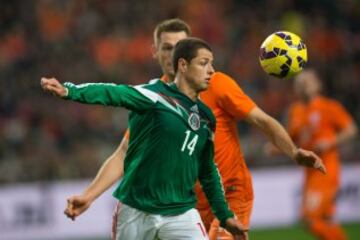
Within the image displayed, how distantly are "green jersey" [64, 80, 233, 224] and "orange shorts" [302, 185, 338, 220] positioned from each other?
14.7 ft

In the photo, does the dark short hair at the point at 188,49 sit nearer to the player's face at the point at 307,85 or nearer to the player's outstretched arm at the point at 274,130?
the player's outstretched arm at the point at 274,130

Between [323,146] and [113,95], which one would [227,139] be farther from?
[323,146]

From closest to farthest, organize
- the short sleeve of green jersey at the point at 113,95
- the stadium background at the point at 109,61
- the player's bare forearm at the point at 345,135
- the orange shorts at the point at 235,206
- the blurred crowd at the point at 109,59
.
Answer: the short sleeve of green jersey at the point at 113,95 < the orange shorts at the point at 235,206 < the player's bare forearm at the point at 345,135 < the stadium background at the point at 109,61 < the blurred crowd at the point at 109,59

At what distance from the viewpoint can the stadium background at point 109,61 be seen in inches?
569

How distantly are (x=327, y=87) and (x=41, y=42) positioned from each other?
503cm

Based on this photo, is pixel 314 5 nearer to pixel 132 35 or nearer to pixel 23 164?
pixel 132 35

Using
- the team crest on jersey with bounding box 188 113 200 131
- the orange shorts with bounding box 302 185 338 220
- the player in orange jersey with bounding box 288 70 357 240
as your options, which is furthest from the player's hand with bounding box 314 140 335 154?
the team crest on jersey with bounding box 188 113 200 131

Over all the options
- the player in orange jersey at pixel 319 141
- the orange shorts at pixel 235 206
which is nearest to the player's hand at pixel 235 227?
the orange shorts at pixel 235 206

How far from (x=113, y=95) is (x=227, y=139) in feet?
5.30

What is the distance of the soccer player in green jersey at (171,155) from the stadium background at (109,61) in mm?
7199

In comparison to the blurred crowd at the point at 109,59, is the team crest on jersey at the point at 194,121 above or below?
below

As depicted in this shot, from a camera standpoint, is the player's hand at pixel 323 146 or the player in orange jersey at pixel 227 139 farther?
the player's hand at pixel 323 146

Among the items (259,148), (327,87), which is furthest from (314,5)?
(259,148)

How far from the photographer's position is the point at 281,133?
6.63 meters
